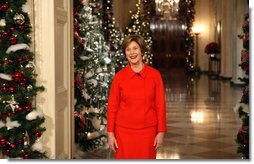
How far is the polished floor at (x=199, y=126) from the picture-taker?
7285 mm

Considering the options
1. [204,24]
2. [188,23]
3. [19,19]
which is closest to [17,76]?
[19,19]

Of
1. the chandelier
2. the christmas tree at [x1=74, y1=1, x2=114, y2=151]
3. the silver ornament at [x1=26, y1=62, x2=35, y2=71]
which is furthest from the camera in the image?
the chandelier

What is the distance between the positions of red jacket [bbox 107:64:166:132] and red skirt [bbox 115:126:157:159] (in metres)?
0.04

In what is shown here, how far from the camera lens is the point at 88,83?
7.48 meters

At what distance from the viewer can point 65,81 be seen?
5.73 metres

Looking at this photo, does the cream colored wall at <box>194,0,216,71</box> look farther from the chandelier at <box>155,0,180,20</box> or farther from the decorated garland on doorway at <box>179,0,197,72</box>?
the chandelier at <box>155,0,180,20</box>

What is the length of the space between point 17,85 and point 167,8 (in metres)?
Answer: 22.0

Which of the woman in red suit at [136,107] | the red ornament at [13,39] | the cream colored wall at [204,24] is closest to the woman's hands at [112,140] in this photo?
the woman in red suit at [136,107]

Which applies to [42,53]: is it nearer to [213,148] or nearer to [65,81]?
[65,81]

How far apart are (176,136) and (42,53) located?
4.36 meters

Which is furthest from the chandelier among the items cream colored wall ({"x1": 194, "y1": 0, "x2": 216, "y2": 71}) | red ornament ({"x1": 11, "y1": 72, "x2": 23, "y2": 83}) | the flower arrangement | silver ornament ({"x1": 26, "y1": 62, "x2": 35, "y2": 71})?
red ornament ({"x1": 11, "y1": 72, "x2": 23, "y2": 83})

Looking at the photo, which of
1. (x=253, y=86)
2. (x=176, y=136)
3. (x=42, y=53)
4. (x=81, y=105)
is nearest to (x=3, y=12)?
(x=42, y=53)

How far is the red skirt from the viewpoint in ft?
12.3

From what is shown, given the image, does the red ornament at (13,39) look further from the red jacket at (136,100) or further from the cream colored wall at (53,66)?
the red jacket at (136,100)
